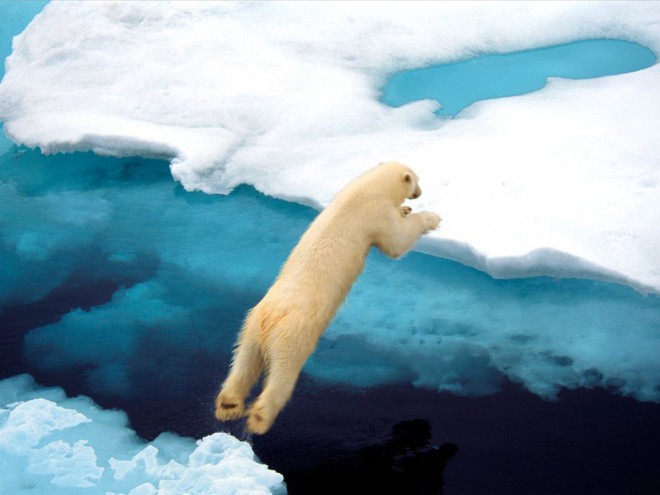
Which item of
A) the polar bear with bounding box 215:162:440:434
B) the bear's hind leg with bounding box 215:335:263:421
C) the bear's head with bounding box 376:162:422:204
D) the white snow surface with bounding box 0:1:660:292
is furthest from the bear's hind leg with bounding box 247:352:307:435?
the white snow surface with bounding box 0:1:660:292

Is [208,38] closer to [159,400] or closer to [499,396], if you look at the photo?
[159,400]

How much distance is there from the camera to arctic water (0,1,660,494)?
10.2ft

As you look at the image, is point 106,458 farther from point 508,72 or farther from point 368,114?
point 508,72

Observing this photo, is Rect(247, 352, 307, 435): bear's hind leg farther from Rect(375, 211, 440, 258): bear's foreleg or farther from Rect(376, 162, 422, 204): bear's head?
Rect(376, 162, 422, 204): bear's head

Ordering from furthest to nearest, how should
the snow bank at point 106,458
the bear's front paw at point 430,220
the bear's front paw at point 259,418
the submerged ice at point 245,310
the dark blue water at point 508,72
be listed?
1. the dark blue water at point 508,72
2. the submerged ice at point 245,310
3. the bear's front paw at point 430,220
4. the snow bank at point 106,458
5. the bear's front paw at point 259,418

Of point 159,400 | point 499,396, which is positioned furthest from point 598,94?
point 159,400

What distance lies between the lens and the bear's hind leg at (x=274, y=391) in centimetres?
274

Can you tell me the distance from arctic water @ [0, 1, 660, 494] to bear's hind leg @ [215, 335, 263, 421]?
1.06ft

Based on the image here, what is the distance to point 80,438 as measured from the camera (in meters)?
3.31

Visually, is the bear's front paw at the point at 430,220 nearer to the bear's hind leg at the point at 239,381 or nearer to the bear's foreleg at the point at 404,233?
the bear's foreleg at the point at 404,233

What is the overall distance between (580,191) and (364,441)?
2.20 meters

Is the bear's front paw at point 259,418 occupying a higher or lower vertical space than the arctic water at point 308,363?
higher

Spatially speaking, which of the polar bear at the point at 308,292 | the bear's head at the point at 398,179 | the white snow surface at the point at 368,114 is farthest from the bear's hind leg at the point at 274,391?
the white snow surface at the point at 368,114

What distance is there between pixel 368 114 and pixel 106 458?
3331 millimetres
